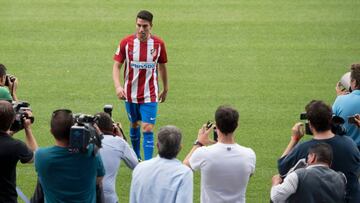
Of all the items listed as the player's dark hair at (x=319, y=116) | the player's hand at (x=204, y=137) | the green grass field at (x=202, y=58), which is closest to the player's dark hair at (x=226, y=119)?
the player's hand at (x=204, y=137)

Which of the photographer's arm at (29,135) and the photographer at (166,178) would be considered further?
the photographer's arm at (29,135)

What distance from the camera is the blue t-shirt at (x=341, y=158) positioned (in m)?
6.86

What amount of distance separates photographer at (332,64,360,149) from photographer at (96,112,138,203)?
207 centimetres

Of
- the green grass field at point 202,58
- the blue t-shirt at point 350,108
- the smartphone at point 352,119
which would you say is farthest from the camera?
the green grass field at point 202,58

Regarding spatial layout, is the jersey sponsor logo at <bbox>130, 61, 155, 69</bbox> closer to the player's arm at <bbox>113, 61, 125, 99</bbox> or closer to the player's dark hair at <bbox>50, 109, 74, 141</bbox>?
the player's arm at <bbox>113, 61, 125, 99</bbox>

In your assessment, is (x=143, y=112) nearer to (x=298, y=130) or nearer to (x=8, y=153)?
(x=298, y=130)

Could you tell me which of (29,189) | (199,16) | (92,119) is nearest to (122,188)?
(29,189)

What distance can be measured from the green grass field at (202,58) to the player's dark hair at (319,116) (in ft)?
7.88

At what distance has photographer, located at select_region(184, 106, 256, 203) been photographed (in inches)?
268

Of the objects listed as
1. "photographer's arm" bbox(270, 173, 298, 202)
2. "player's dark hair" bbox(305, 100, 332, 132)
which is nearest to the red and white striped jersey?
"player's dark hair" bbox(305, 100, 332, 132)

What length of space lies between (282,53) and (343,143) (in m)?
7.04

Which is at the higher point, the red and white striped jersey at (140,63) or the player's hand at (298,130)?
the red and white striped jersey at (140,63)

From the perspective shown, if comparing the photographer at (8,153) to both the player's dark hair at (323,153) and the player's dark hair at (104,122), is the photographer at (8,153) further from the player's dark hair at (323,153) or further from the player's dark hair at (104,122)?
the player's dark hair at (323,153)

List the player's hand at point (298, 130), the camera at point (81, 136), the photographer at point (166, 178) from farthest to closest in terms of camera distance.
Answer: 1. the player's hand at point (298, 130)
2. the photographer at point (166, 178)
3. the camera at point (81, 136)
